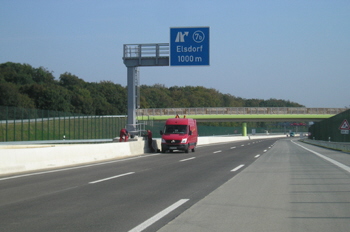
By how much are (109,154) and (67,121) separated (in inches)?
742

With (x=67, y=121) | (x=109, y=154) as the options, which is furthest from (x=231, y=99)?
(x=109, y=154)

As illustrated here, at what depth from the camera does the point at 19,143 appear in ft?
115

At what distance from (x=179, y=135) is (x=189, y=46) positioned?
6425 mm

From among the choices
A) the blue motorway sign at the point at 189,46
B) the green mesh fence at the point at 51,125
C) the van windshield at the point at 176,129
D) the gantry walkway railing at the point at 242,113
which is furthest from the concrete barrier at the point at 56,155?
the gantry walkway railing at the point at 242,113

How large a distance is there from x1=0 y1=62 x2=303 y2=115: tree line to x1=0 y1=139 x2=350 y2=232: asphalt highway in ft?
244

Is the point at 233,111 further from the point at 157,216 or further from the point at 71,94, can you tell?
the point at 157,216

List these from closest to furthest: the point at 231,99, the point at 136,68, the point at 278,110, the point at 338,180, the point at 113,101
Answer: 1. the point at 338,180
2. the point at 136,68
3. the point at 278,110
4. the point at 113,101
5. the point at 231,99

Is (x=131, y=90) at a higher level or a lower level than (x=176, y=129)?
higher

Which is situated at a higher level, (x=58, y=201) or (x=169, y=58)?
(x=169, y=58)

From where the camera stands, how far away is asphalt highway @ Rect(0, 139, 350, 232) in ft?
23.0

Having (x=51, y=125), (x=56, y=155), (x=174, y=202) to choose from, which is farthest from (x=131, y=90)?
(x=174, y=202)

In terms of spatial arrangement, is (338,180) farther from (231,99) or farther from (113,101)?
(231,99)

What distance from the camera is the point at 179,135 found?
31922 millimetres

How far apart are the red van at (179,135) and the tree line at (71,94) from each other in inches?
2215
